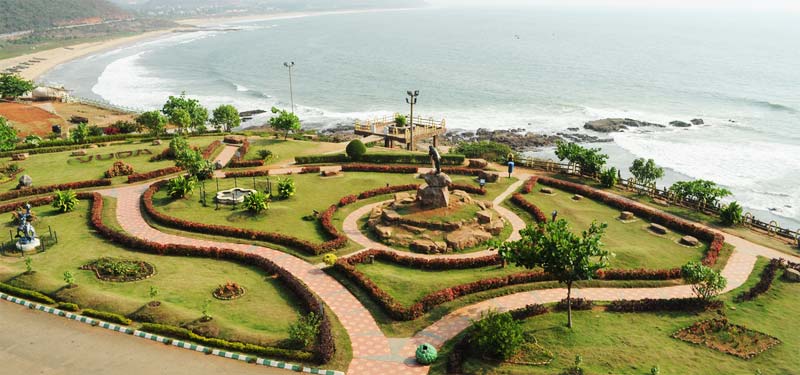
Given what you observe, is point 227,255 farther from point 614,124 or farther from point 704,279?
point 614,124

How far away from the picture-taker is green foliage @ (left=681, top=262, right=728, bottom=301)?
99.6ft

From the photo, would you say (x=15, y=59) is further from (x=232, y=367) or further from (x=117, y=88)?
(x=232, y=367)

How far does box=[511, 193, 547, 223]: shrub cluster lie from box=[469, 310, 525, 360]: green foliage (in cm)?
1765

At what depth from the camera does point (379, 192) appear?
161 ft

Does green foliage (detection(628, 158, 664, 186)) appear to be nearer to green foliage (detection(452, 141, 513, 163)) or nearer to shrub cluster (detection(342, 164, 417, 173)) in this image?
green foliage (detection(452, 141, 513, 163))

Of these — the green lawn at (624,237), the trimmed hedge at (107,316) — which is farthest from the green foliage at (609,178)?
the trimmed hedge at (107,316)

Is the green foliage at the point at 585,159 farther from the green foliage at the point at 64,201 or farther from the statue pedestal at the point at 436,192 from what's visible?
the green foliage at the point at 64,201

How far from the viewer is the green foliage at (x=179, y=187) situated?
4597 centimetres

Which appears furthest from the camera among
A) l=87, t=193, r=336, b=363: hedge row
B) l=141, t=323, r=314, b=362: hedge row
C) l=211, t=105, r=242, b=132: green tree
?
l=211, t=105, r=242, b=132: green tree

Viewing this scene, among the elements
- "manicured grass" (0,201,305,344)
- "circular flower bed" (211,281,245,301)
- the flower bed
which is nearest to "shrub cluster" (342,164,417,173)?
"manicured grass" (0,201,305,344)

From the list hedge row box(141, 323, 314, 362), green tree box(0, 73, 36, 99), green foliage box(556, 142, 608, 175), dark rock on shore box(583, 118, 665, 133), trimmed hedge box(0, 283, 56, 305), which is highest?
green tree box(0, 73, 36, 99)

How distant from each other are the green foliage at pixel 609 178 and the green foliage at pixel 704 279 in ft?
70.8

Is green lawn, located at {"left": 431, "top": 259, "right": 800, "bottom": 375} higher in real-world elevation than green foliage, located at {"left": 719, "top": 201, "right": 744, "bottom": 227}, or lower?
lower

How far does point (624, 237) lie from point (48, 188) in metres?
47.3
